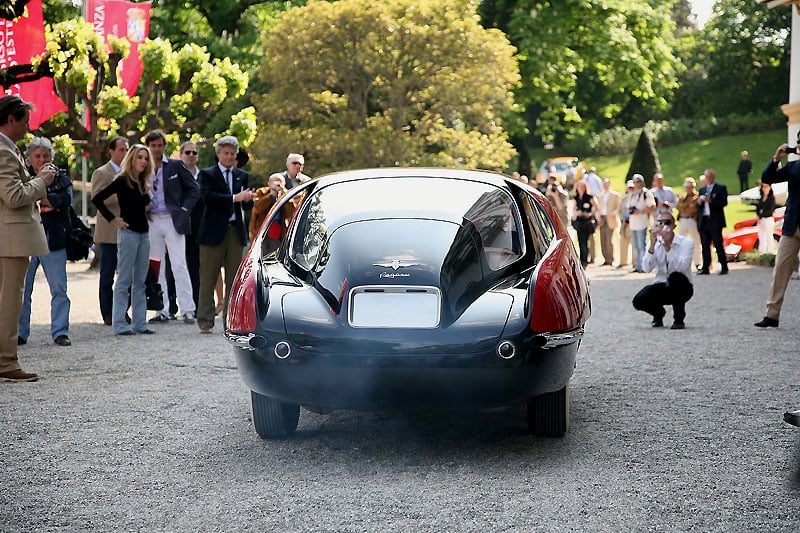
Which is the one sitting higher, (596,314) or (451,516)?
(451,516)

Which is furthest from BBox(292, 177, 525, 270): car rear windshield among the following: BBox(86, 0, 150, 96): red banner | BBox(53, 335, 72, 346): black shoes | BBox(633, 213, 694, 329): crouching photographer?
BBox(86, 0, 150, 96): red banner

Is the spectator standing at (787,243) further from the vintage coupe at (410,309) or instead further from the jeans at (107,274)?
the jeans at (107,274)

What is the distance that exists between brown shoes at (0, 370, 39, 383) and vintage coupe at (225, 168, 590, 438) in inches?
116

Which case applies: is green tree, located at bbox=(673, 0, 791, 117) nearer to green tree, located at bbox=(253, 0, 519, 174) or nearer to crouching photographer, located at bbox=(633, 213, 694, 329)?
green tree, located at bbox=(253, 0, 519, 174)

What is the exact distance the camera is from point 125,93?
80.9 feet

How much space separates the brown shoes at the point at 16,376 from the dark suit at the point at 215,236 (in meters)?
3.04

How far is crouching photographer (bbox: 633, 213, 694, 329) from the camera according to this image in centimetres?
1191

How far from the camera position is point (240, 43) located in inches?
1465

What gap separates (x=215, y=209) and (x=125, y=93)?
1405 cm

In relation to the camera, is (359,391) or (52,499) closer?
(52,499)

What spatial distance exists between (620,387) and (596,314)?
5.95m

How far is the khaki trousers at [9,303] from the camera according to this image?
8.31 metres

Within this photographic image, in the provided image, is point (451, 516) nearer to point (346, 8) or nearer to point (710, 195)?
point (710, 195)

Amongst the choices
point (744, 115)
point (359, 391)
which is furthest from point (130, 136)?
point (744, 115)
